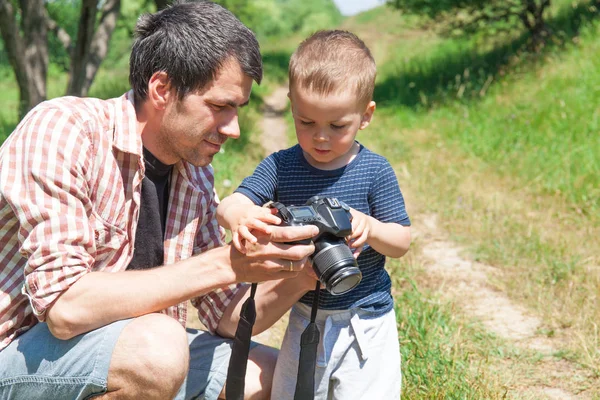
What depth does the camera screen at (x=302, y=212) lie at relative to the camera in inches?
83.7

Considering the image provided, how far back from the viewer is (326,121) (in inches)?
92.0

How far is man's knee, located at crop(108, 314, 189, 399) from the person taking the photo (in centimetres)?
222

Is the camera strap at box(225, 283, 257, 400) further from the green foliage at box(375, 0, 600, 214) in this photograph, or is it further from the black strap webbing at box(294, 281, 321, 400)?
the green foliage at box(375, 0, 600, 214)

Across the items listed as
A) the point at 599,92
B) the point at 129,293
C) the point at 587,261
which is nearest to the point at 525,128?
the point at 599,92

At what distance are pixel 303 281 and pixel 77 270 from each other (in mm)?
812

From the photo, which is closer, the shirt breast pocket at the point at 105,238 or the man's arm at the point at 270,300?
the shirt breast pocket at the point at 105,238

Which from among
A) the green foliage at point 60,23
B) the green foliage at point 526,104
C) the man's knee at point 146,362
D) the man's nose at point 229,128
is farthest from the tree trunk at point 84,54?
the man's knee at point 146,362

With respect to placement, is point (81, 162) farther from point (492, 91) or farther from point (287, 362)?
point (492, 91)

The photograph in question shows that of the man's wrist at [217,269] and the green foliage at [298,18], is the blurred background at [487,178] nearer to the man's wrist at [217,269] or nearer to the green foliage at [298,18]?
the man's wrist at [217,269]

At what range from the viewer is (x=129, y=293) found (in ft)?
7.42

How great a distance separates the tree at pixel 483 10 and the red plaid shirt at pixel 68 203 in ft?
25.3

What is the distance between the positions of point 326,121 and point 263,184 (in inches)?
13.6

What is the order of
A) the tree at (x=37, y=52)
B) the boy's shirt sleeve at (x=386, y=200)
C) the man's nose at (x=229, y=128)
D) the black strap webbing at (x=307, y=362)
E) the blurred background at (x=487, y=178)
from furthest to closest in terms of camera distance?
the tree at (x=37, y=52) < the blurred background at (x=487, y=178) < the man's nose at (x=229, y=128) < the boy's shirt sleeve at (x=386, y=200) < the black strap webbing at (x=307, y=362)

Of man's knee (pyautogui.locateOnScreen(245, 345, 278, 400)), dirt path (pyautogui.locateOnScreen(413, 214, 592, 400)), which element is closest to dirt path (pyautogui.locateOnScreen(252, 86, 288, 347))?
man's knee (pyautogui.locateOnScreen(245, 345, 278, 400))
